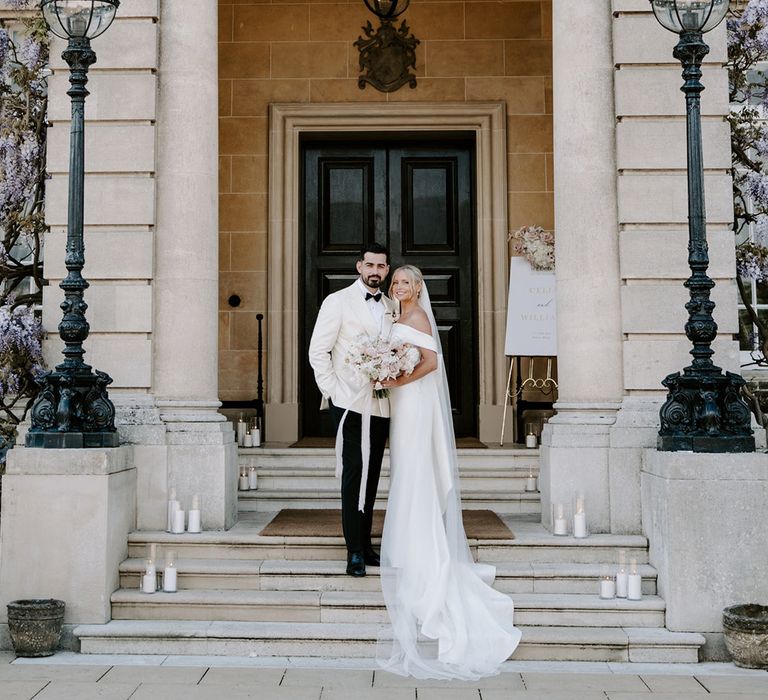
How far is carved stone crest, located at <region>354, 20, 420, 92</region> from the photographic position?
11.1 metres

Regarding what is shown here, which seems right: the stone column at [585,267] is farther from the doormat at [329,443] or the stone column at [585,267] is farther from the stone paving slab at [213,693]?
the stone paving slab at [213,693]

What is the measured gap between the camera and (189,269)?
7.95 metres

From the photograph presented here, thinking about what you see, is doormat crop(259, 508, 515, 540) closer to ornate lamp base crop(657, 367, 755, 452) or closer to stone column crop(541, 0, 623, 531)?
stone column crop(541, 0, 623, 531)

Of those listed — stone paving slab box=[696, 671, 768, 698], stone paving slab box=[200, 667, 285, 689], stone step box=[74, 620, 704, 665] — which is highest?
stone step box=[74, 620, 704, 665]

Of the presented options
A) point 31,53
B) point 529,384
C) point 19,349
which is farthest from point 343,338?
point 31,53

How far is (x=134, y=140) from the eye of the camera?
26.2ft

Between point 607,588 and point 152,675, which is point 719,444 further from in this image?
point 152,675

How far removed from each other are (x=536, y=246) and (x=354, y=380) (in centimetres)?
414

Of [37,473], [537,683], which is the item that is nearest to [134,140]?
[37,473]

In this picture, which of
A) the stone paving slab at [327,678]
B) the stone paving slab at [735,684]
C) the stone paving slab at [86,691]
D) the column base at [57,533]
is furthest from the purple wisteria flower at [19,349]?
the stone paving slab at [735,684]

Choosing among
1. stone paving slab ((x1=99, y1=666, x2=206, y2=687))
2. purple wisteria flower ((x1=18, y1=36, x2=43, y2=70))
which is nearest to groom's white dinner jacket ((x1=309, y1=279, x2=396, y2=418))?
stone paving slab ((x1=99, y1=666, x2=206, y2=687))

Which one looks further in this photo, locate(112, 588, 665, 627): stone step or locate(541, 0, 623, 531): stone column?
locate(541, 0, 623, 531): stone column

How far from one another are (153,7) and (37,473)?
157 inches

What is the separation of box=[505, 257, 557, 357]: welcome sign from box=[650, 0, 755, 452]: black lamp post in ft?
11.2
